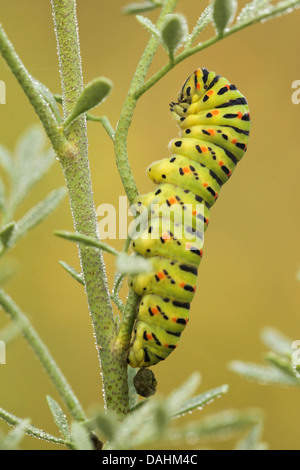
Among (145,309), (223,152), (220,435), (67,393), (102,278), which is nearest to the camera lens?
(220,435)

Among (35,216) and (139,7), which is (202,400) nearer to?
(35,216)

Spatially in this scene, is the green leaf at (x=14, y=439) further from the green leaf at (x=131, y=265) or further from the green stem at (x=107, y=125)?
the green stem at (x=107, y=125)

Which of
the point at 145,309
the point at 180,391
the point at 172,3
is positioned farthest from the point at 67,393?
the point at 172,3

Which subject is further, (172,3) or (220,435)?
(172,3)

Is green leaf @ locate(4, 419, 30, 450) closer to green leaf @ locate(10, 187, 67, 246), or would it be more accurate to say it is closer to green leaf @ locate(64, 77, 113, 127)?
green leaf @ locate(10, 187, 67, 246)

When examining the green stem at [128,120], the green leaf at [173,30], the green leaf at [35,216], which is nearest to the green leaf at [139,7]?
the green stem at [128,120]

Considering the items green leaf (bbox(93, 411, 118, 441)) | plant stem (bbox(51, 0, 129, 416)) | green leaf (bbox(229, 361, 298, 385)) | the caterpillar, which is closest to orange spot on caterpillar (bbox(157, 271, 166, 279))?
the caterpillar

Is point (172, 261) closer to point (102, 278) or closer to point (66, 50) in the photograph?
point (102, 278)
